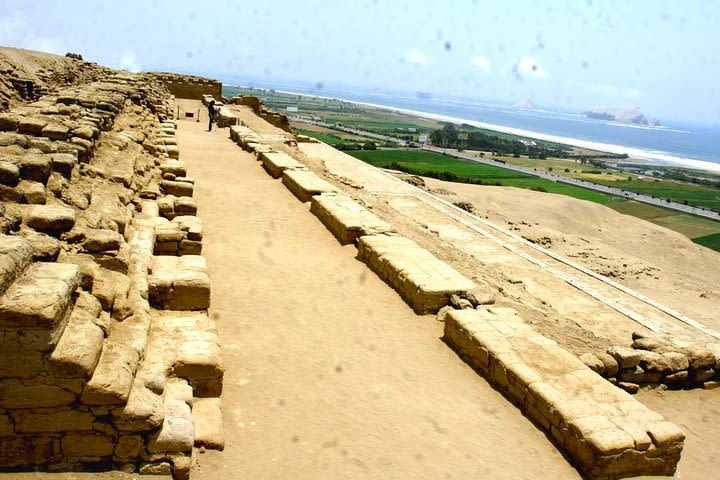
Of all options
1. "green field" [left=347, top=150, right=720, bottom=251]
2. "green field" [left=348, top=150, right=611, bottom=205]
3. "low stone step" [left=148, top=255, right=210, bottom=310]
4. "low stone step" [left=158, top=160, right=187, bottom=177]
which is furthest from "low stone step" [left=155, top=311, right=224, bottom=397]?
"green field" [left=348, top=150, right=611, bottom=205]

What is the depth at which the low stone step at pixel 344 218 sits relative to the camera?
794 centimetres

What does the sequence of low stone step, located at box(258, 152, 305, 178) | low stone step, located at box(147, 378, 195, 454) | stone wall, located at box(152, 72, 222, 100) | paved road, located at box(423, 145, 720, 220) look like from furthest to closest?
paved road, located at box(423, 145, 720, 220), stone wall, located at box(152, 72, 222, 100), low stone step, located at box(258, 152, 305, 178), low stone step, located at box(147, 378, 195, 454)

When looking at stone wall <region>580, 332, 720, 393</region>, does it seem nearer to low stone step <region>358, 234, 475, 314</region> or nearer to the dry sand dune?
low stone step <region>358, 234, 475, 314</region>

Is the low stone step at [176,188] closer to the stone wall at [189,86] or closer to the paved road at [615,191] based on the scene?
the stone wall at [189,86]

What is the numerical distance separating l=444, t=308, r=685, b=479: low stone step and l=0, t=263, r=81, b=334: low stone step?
3269 mm

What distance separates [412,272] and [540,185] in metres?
45.6

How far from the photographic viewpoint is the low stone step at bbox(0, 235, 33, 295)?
2.97 metres

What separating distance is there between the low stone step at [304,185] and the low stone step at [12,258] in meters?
6.58

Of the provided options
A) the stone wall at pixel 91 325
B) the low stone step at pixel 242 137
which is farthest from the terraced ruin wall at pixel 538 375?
the low stone step at pixel 242 137

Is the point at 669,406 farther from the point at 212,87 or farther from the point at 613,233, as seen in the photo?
the point at 212,87

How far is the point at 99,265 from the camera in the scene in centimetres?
422

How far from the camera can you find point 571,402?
414cm

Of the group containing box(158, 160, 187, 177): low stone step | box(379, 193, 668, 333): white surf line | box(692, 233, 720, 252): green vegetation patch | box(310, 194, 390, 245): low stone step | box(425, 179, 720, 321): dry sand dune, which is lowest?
box(692, 233, 720, 252): green vegetation patch

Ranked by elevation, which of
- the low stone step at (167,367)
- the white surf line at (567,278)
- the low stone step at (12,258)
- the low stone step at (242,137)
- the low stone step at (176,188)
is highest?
the low stone step at (12,258)
